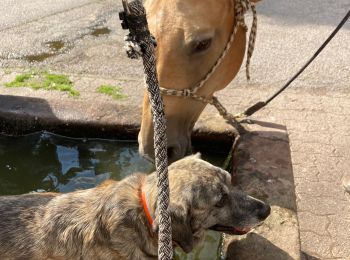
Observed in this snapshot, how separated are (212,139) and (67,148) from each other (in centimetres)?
164

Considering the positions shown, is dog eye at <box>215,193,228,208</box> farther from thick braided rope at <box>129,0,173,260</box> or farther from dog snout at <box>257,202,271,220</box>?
thick braided rope at <box>129,0,173,260</box>

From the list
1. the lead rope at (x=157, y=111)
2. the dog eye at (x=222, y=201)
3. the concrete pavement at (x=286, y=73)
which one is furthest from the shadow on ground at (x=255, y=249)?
the lead rope at (x=157, y=111)

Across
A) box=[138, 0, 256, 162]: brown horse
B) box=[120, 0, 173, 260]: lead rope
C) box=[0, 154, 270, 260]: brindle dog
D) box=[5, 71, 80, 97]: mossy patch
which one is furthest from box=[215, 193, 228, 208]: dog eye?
box=[5, 71, 80, 97]: mossy patch

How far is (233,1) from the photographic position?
3.96m

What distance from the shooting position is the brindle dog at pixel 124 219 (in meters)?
3.16

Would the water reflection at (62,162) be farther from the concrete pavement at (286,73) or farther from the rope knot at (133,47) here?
the rope knot at (133,47)

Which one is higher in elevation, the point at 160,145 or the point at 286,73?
the point at 160,145

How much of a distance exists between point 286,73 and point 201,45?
4353 millimetres

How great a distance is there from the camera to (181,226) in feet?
9.90

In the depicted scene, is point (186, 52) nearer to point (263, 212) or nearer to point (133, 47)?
point (263, 212)

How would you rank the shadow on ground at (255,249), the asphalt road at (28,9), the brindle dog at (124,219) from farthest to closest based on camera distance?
1. the asphalt road at (28,9)
2. the shadow on ground at (255,249)
3. the brindle dog at (124,219)

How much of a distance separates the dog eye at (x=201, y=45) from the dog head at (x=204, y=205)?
0.88 meters

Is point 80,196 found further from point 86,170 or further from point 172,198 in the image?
point 86,170

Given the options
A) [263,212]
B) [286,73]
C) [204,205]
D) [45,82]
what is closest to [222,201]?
[204,205]
